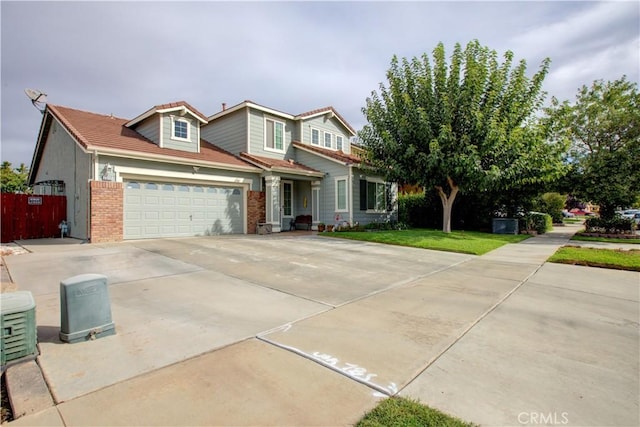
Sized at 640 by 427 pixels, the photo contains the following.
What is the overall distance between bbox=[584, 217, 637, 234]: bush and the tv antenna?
28948 millimetres

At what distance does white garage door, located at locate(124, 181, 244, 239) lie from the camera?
11906 millimetres

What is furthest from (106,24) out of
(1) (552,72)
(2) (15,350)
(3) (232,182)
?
(1) (552,72)

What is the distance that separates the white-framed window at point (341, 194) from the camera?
16.5 meters

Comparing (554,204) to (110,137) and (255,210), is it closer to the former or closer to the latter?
(255,210)

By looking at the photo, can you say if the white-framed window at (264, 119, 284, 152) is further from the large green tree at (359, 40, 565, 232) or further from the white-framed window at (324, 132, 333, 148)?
the large green tree at (359, 40, 565, 232)

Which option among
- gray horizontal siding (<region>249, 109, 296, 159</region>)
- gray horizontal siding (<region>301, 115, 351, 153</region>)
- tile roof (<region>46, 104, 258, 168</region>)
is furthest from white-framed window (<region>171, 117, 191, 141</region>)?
gray horizontal siding (<region>301, 115, 351, 153</region>)

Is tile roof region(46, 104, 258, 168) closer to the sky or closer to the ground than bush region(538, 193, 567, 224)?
closer to the sky

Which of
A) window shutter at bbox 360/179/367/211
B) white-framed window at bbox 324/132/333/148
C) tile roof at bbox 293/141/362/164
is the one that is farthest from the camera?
white-framed window at bbox 324/132/333/148

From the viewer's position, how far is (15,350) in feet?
10.4

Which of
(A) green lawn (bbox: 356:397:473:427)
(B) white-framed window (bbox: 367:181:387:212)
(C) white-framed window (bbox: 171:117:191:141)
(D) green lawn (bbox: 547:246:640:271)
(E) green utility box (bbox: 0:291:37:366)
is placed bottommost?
(A) green lawn (bbox: 356:397:473:427)

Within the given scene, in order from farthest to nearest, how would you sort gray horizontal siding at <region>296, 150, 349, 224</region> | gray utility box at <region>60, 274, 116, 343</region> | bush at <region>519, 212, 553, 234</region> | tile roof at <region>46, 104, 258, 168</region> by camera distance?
bush at <region>519, 212, 553, 234</region>, gray horizontal siding at <region>296, 150, 349, 224</region>, tile roof at <region>46, 104, 258, 168</region>, gray utility box at <region>60, 274, 116, 343</region>

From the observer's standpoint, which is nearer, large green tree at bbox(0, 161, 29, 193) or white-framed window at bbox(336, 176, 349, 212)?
white-framed window at bbox(336, 176, 349, 212)

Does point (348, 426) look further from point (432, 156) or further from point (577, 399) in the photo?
point (432, 156)

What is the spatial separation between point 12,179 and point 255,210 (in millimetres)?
30636
